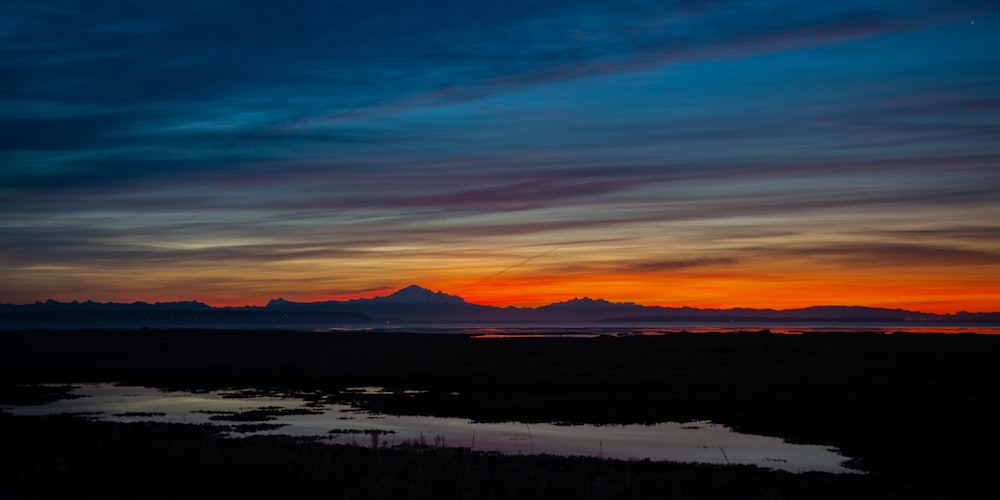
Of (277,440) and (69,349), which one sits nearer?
(277,440)

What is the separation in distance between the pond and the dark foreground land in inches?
67.1

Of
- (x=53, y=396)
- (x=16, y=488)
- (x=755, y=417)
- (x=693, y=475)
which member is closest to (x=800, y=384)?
Result: (x=755, y=417)

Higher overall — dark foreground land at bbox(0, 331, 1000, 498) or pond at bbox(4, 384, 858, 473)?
dark foreground land at bbox(0, 331, 1000, 498)

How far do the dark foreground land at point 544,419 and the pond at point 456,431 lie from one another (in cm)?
171

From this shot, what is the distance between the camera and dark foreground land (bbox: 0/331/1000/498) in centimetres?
1766

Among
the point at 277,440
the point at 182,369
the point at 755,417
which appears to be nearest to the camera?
the point at 277,440

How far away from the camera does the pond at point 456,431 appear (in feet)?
82.4

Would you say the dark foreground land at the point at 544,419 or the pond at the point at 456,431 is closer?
the dark foreground land at the point at 544,419

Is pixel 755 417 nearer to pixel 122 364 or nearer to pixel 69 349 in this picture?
pixel 122 364

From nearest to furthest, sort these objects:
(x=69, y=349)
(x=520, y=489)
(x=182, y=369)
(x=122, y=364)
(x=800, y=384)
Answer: (x=520, y=489)
(x=800, y=384)
(x=182, y=369)
(x=122, y=364)
(x=69, y=349)

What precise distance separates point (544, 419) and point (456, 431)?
4614 millimetres

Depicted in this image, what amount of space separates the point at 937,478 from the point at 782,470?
13.0 ft

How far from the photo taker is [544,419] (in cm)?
3356

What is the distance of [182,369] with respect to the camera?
59.0 m
